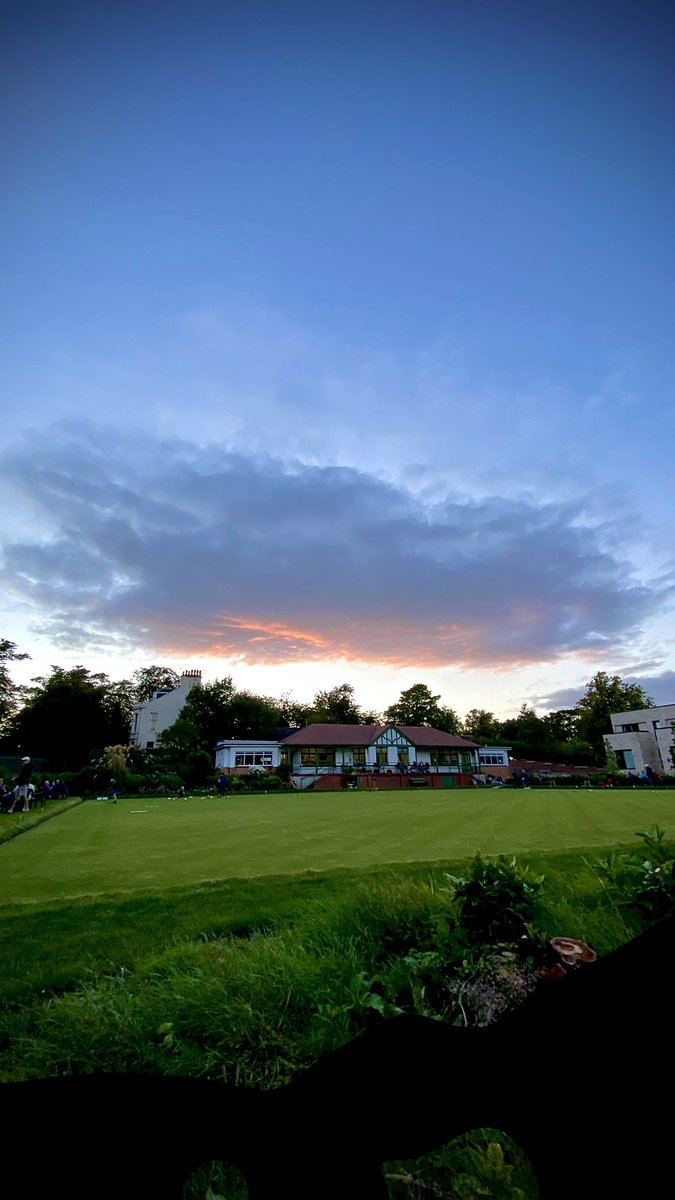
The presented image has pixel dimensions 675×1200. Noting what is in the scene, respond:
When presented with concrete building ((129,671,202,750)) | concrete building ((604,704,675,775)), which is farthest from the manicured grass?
concrete building ((129,671,202,750))

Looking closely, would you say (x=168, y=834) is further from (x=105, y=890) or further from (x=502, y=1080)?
(x=502, y=1080)

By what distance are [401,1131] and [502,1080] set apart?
11 centimetres

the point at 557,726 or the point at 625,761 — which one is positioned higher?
the point at 557,726

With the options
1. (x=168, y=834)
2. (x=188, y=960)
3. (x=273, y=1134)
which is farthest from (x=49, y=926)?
(x=168, y=834)

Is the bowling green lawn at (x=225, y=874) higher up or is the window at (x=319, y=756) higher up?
the window at (x=319, y=756)

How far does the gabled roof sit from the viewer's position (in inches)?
2205

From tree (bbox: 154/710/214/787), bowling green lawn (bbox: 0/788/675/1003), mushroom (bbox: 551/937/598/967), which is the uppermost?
tree (bbox: 154/710/214/787)

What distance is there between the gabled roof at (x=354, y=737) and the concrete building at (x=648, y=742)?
15974 mm

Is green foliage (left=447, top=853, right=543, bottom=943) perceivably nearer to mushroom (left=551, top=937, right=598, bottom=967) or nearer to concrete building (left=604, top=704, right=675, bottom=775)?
mushroom (left=551, top=937, right=598, bottom=967)

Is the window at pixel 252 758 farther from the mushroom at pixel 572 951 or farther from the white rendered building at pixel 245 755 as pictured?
the mushroom at pixel 572 951

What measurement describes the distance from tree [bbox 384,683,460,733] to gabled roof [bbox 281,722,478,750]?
23.4 metres

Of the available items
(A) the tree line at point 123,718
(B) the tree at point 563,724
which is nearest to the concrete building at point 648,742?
(A) the tree line at point 123,718

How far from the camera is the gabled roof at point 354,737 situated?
184ft

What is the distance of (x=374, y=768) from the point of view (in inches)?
2169
